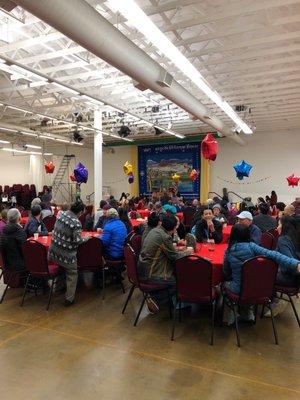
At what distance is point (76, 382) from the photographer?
2.66m

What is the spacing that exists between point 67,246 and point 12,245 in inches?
30.3

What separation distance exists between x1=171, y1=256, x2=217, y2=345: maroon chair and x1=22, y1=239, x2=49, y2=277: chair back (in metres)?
1.77

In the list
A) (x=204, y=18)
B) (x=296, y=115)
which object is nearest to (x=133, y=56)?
(x=204, y=18)

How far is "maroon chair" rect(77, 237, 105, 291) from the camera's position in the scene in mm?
4424

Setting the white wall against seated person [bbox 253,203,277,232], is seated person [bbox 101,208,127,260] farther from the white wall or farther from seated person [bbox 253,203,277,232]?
the white wall

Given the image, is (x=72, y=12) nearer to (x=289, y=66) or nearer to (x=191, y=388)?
(x=191, y=388)

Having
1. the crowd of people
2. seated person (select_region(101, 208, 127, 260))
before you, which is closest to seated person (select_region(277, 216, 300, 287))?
the crowd of people

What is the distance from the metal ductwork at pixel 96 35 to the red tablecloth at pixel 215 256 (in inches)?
98.9

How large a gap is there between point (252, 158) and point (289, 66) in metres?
8.01

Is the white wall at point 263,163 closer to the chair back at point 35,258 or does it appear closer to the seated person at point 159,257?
the seated person at point 159,257

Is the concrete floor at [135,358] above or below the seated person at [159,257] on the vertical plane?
below

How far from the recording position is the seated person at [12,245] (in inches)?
170

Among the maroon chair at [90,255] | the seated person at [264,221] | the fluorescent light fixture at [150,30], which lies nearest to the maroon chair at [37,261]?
the maroon chair at [90,255]

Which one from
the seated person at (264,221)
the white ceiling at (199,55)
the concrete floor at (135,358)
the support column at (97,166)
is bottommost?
the concrete floor at (135,358)
